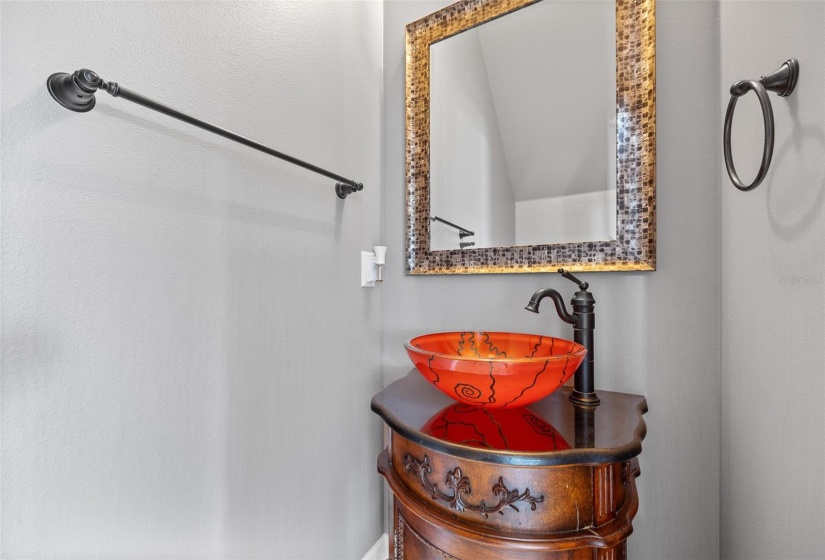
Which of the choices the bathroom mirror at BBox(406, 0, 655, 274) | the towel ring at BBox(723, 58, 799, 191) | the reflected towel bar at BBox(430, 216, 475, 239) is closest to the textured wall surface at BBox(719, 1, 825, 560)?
the towel ring at BBox(723, 58, 799, 191)

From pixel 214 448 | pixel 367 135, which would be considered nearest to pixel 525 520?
pixel 214 448

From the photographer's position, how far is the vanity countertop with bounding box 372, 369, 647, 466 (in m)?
0.58

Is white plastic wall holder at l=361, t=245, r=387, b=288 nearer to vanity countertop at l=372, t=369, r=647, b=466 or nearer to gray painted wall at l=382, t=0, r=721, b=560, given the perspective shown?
vanity countertop at l=372, t=369, r=647, b=466

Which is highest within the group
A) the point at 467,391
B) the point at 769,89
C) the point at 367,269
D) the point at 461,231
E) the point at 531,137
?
the point at 531,137

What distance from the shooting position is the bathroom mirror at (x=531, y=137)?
0.93 metres

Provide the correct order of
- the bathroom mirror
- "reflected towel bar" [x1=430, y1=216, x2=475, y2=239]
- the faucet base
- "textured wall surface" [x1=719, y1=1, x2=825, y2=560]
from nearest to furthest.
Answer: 1. "textured wall surface" [x1=719, y1=1, x2=825, y2=560]
2. the faucet base
3. the bathroom mirror
4. "reflected towel bar" [x1=430, y1=216, x2=475, y2=239]

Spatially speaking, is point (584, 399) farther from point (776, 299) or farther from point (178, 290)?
point (178, 290)

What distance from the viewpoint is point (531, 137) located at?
43.4 inches

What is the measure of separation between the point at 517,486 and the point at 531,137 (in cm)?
96

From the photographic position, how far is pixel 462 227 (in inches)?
47.6

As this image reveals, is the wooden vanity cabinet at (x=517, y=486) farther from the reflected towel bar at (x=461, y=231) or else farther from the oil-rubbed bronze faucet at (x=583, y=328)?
the reflected towel bar at (x=461, y=231)

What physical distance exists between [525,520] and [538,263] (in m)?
0.68

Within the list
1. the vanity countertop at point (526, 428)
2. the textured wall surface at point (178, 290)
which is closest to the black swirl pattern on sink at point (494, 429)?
the vanity countertop at point (526, 428)

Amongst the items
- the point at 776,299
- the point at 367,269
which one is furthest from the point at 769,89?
the point at 367,269
